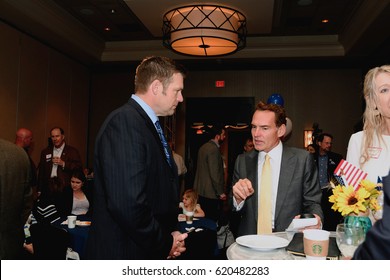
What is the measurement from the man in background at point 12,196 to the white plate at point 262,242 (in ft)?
4.31

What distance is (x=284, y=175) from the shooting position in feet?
7.09

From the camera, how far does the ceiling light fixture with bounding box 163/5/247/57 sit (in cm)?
511

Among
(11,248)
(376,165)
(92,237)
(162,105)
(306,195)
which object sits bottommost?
(11,248)

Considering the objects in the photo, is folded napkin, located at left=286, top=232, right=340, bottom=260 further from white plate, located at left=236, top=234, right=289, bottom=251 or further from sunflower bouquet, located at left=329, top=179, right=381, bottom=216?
sunflower bouquet, located at left=329, top=179, right=381, bottom=216

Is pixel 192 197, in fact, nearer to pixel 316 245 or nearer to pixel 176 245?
pixel 176 245

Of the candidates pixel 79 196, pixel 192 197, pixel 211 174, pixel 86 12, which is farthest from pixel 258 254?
pixel 86 12

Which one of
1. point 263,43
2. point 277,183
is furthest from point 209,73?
point 277,183

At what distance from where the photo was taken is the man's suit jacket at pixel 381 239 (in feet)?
1.96

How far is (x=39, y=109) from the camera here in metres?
A: 6.76

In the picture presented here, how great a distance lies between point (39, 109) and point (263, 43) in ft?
14.9

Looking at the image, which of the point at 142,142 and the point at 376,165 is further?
the point at 376,165

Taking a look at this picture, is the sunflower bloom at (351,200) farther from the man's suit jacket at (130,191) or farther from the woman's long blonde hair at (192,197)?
the woman's long blonde hair at (192,197)

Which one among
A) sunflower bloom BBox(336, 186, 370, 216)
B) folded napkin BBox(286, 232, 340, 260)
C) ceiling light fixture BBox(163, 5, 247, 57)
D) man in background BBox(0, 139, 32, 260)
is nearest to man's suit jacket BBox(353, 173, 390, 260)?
sunflower bloom BBox(336, 186, 370, 216)
